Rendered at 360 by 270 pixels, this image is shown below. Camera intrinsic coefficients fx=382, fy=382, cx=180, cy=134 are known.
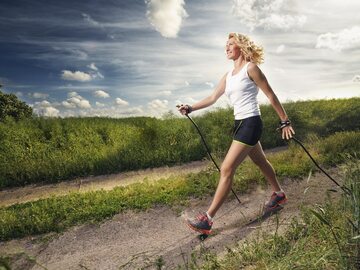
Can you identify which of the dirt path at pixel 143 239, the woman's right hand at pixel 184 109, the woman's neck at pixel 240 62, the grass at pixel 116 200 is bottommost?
the dirt path at pixel 143 239

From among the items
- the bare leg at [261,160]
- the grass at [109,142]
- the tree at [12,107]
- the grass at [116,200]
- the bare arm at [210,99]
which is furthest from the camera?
the tree at [12,107]

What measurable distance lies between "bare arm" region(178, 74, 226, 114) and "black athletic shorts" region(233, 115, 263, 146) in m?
0.93

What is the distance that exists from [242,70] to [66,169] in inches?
293

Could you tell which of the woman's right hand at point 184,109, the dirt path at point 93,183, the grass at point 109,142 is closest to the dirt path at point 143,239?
the woman's right hand at point 184,109

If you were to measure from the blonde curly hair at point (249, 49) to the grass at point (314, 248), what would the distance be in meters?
2.03

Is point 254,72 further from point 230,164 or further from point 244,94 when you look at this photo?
point 230,164

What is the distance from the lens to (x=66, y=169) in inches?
444

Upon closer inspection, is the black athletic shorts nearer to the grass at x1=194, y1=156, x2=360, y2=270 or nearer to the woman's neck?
the woman's neck

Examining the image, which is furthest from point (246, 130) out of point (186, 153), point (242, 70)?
point (186, 153)

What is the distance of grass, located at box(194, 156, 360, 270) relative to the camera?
340 centimetres

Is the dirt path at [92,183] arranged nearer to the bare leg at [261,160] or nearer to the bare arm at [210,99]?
the bare arm at [210,99]

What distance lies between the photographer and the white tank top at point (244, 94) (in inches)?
212

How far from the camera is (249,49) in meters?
5.54

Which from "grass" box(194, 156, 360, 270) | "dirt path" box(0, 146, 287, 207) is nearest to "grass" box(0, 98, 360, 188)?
"dirt path" box(0, 146, 287, 207)
